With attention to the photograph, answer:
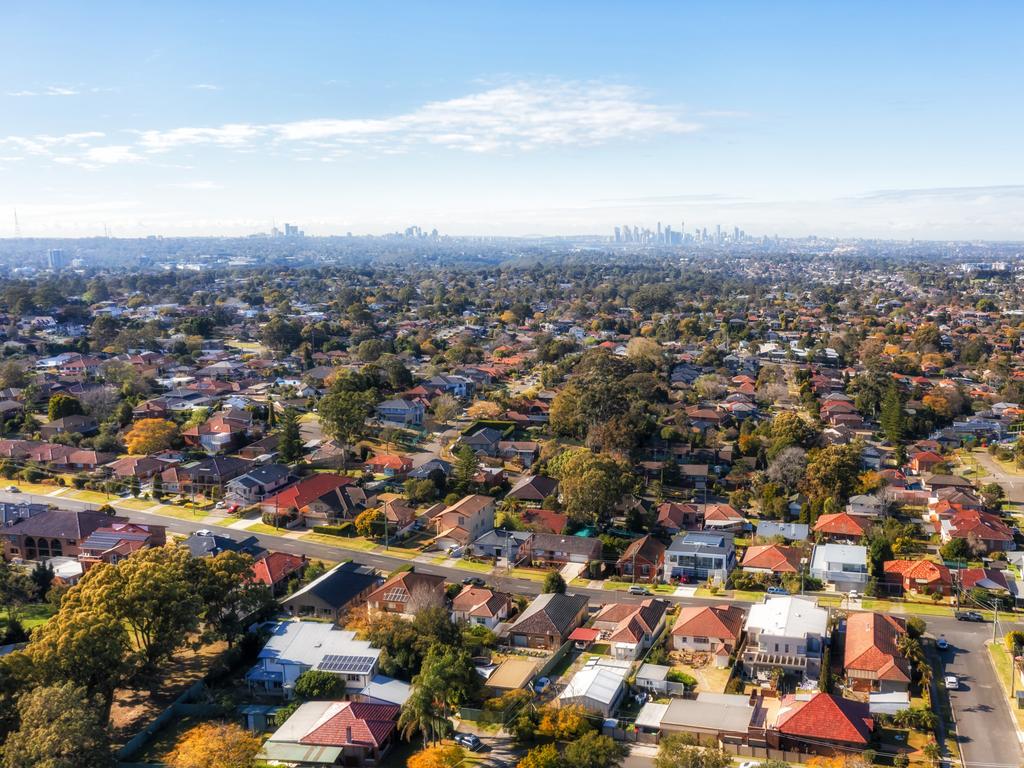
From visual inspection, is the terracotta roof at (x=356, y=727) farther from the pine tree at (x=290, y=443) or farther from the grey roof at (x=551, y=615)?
the pine tree at (x=290, y=443)

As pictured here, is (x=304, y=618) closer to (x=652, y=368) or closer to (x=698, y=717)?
(x=698, y=717)

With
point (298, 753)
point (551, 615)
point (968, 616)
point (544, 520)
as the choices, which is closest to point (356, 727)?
point (298, 753)

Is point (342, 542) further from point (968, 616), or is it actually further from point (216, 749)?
point (968, 616)

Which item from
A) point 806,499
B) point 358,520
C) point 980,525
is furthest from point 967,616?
point 358,520

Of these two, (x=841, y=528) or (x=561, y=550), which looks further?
(x=841, y=528)

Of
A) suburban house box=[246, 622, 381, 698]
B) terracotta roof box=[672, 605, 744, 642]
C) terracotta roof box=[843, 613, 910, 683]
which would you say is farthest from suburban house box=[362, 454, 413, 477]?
terracotta roof box=[843, 613, 910, 683]
